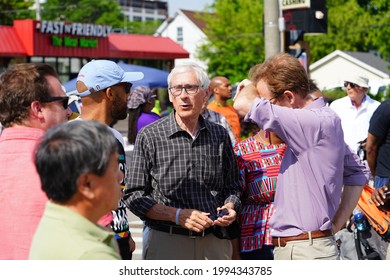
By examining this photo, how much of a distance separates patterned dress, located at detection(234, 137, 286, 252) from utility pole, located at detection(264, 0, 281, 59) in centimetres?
464

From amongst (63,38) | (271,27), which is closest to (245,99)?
(271,27)

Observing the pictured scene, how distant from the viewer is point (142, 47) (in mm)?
49031

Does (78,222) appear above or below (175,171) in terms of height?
above

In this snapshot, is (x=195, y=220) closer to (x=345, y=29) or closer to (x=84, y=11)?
(x=345, y=29)

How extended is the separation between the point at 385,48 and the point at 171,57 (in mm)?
16863

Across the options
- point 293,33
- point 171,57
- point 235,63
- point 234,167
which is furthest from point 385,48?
point 234,167

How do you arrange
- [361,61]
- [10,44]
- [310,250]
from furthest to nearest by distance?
1. [361,61]
2. [10,44]
3. [310,250]

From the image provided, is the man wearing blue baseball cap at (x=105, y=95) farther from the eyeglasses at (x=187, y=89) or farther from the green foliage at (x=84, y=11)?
the green foliage at (x=84, y=11)

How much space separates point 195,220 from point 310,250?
714 millimetres

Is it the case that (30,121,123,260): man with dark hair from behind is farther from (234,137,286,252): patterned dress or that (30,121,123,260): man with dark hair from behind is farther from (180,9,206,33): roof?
(180,9,206,33): roof

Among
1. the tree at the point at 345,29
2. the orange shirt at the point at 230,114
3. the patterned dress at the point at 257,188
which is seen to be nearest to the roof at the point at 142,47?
the tree at the point at 345,29

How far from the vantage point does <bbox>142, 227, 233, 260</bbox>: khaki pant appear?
4664 millimetres

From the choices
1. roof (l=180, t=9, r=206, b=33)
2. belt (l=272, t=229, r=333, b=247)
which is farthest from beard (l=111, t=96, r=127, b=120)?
roof (l=180, t=9, r=206, b=33)

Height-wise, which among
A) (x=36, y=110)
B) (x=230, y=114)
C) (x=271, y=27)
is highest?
(x=36, y=110)
